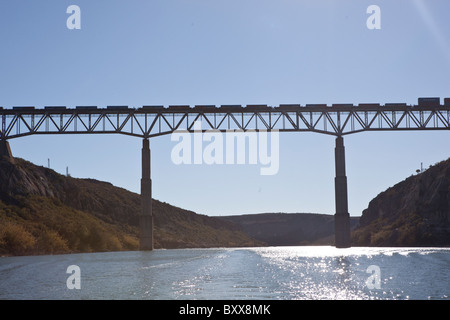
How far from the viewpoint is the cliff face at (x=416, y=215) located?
99875 mm

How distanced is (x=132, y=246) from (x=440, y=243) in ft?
177

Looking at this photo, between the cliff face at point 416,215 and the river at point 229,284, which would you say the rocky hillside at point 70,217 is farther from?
the cliff face at point 416,215

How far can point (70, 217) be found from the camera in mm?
101938

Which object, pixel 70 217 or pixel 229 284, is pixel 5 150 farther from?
pixel 229 284

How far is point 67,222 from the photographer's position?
95.5 meters

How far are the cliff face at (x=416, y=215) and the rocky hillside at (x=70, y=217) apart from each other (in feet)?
148

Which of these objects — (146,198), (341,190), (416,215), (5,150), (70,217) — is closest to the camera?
(341,190)

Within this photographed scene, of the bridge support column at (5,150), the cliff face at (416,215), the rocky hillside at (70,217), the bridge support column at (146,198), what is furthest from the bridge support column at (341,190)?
the bridge support column at (5,150)

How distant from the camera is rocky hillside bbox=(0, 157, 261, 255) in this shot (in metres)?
81.7

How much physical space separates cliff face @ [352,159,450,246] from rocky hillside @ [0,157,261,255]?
1780 inches

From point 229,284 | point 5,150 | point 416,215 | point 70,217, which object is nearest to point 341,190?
point 416,215

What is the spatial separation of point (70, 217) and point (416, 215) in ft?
202
